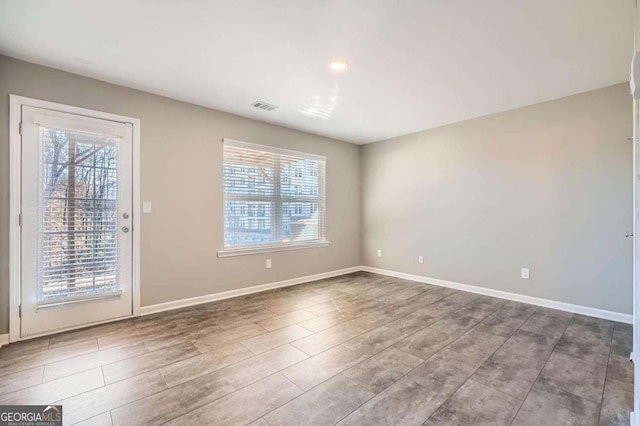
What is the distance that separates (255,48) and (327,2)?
2.51 ft

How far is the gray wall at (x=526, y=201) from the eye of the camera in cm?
298

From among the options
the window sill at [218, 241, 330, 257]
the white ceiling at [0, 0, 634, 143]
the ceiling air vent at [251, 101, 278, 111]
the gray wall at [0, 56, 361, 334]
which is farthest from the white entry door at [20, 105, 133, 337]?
the ceiling air vent at [251, 101, 278, 111]

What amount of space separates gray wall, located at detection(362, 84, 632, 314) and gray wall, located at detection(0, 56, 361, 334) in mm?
2272

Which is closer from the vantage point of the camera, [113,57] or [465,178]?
[113,57]

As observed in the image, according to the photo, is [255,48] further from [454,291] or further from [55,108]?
[454,291]

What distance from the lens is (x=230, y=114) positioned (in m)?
3.81

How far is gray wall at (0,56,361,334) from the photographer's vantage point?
8.21ft

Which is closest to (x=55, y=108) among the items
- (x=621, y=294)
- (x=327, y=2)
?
(x=327, y=2)

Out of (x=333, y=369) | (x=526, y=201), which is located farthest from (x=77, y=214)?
(x=526, y=201)

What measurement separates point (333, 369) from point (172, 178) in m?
2.69

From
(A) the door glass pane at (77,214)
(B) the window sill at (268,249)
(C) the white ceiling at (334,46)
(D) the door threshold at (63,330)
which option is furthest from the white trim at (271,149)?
(D) the door threshold at (63,330)

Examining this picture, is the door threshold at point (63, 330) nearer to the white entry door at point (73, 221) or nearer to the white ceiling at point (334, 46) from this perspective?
the white entry door at point (73, 221)

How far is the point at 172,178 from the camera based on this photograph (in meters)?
3.32

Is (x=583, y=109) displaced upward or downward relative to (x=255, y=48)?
downward
